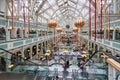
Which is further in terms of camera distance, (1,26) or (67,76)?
(1,26)

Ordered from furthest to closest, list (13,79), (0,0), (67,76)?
(0,0) → (67,76) → (13,79)

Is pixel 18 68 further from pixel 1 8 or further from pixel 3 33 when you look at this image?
pixel 1 8

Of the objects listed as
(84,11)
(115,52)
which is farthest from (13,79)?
(84,11)

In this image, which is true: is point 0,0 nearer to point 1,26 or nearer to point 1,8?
point 1,8

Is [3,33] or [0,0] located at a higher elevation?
[0,0]

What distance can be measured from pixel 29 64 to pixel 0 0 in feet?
40.1

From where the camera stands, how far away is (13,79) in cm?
651

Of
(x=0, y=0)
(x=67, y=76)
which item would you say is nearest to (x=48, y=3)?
(x=0, y=0)

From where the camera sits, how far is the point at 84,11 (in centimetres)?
4909

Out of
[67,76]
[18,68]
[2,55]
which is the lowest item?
[67,76]

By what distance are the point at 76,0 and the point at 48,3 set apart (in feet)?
21.1

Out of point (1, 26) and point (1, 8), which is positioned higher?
point (1, 8)

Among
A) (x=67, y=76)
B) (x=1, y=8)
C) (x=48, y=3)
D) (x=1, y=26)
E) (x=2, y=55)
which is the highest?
(x=48, y=3)

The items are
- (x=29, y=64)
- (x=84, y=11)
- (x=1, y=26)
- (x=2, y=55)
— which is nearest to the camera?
(x=2, y=55)
